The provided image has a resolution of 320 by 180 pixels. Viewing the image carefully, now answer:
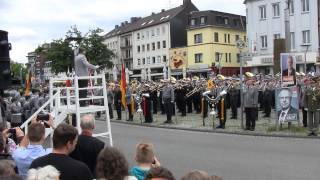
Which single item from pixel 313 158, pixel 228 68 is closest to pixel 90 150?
pixel 313 158

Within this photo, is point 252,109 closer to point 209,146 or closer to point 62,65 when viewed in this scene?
point 209,146

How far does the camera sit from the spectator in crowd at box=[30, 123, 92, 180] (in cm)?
547

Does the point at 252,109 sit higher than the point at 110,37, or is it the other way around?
the point at 110,37

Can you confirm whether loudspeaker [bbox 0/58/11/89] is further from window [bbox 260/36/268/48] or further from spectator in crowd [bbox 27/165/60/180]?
window [bbox 260/36/268/48]

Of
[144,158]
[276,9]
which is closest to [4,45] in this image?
[144,158]

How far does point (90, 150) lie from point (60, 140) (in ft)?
5.61

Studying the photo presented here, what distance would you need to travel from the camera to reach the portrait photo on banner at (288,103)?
2089cm

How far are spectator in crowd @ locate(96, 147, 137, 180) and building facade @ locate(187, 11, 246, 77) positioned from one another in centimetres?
7829

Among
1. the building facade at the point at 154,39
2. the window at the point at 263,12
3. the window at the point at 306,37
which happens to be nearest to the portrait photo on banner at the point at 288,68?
the window at the point at 306,37

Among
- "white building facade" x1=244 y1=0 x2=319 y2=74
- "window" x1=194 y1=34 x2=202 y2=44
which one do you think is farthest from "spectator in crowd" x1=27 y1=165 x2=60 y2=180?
"window" x1=194 y1=34 x2=202 y2=44

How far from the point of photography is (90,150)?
24.3ft

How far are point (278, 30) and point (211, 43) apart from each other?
66.7ft

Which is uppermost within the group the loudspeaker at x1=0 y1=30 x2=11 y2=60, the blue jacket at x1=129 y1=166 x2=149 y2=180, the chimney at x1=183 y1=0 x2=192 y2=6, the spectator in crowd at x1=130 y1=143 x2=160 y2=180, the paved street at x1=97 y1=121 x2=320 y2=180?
the chimney at x1=183 y1=0 x2=192 y2=6

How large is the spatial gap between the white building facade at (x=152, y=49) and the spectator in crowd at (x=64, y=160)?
290 ft
